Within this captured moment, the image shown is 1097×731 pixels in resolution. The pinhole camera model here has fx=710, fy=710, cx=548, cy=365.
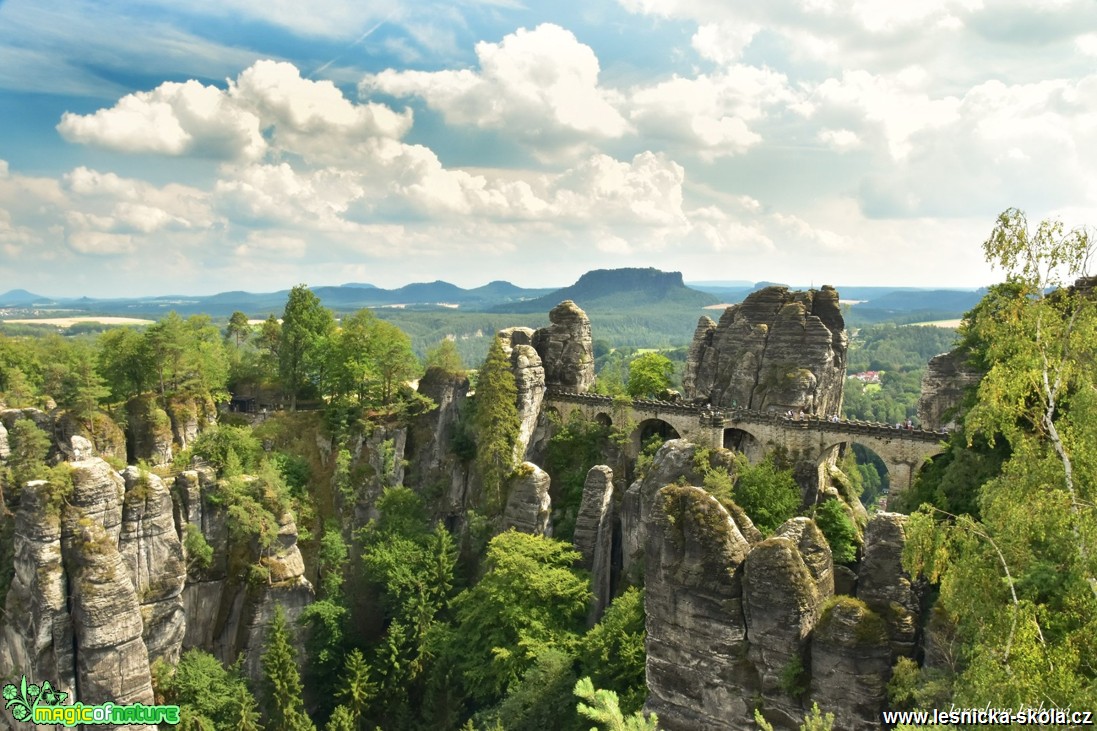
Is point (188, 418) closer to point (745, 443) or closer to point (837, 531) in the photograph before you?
point (745, 443)

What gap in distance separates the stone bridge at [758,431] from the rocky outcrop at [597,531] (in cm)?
677

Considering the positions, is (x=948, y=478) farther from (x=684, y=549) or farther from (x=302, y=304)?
(x=302, y=304)

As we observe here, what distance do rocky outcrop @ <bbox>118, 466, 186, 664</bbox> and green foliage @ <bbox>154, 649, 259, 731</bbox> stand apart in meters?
1.31

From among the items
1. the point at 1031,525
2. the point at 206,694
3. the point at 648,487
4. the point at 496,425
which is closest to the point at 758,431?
the point at 648,487

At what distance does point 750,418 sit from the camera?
45500 millimetres

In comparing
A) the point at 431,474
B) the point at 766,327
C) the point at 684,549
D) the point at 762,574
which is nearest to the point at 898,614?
the point at 762,574

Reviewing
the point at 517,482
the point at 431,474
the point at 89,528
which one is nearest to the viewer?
the point at 89,528

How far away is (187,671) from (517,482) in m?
21.1

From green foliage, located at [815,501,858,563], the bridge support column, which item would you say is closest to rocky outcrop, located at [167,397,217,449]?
green foliage, located at [815,501,858,563]

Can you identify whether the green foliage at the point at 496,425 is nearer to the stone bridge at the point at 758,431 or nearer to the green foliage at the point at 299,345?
the stone bridge at the point at 758,431

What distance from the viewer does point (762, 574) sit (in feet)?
72.8

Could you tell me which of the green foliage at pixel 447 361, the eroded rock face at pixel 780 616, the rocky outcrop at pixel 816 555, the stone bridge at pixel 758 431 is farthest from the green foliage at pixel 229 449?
the rocky outcrop at pixel 816 555

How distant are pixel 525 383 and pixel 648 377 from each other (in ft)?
34.6

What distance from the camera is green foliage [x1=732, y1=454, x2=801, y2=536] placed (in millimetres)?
Result: 36281
